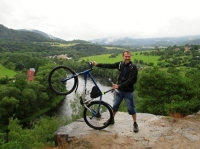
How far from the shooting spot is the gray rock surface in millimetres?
8438

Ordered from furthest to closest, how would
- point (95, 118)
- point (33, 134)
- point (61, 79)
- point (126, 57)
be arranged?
point (33, 134) → point (95, 118) → point (61, 79) → point (126, 57)

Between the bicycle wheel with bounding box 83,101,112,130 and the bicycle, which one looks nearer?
the bicycle

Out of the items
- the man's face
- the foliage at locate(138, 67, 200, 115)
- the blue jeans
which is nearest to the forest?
the foliage at locate(138, 67, 200, 115)

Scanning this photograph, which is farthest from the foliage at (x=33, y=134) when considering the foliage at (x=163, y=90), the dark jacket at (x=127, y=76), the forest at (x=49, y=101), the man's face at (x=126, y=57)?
the man's face at (x=126, y=57)

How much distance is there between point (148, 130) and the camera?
918 centimetres

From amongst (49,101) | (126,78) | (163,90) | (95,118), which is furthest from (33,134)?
(49,101)

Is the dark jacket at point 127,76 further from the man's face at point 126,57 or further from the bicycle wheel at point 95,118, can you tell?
the bicycle wheel at point 95,118

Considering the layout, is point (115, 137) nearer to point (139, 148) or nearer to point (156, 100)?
point (139, 148)

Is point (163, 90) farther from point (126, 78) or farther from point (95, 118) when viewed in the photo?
point (126, 78)

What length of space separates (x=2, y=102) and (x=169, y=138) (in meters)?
37.2

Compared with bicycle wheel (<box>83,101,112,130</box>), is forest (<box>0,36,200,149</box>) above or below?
below

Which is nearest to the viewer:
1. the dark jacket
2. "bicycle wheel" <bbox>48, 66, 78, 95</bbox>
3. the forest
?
the dark jacket

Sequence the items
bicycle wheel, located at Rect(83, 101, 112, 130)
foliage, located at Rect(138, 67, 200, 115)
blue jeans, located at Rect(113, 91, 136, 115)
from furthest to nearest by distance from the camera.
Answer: foliage, located at Rect(138, 67, 200, 115)
bicycle wheel, located at Rect(83, 101, 112, 130)
blue jeans, located at Rect(113, 91, 136, 115)

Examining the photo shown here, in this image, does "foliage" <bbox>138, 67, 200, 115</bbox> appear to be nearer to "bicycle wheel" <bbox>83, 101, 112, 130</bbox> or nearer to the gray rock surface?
the gray rock surface
